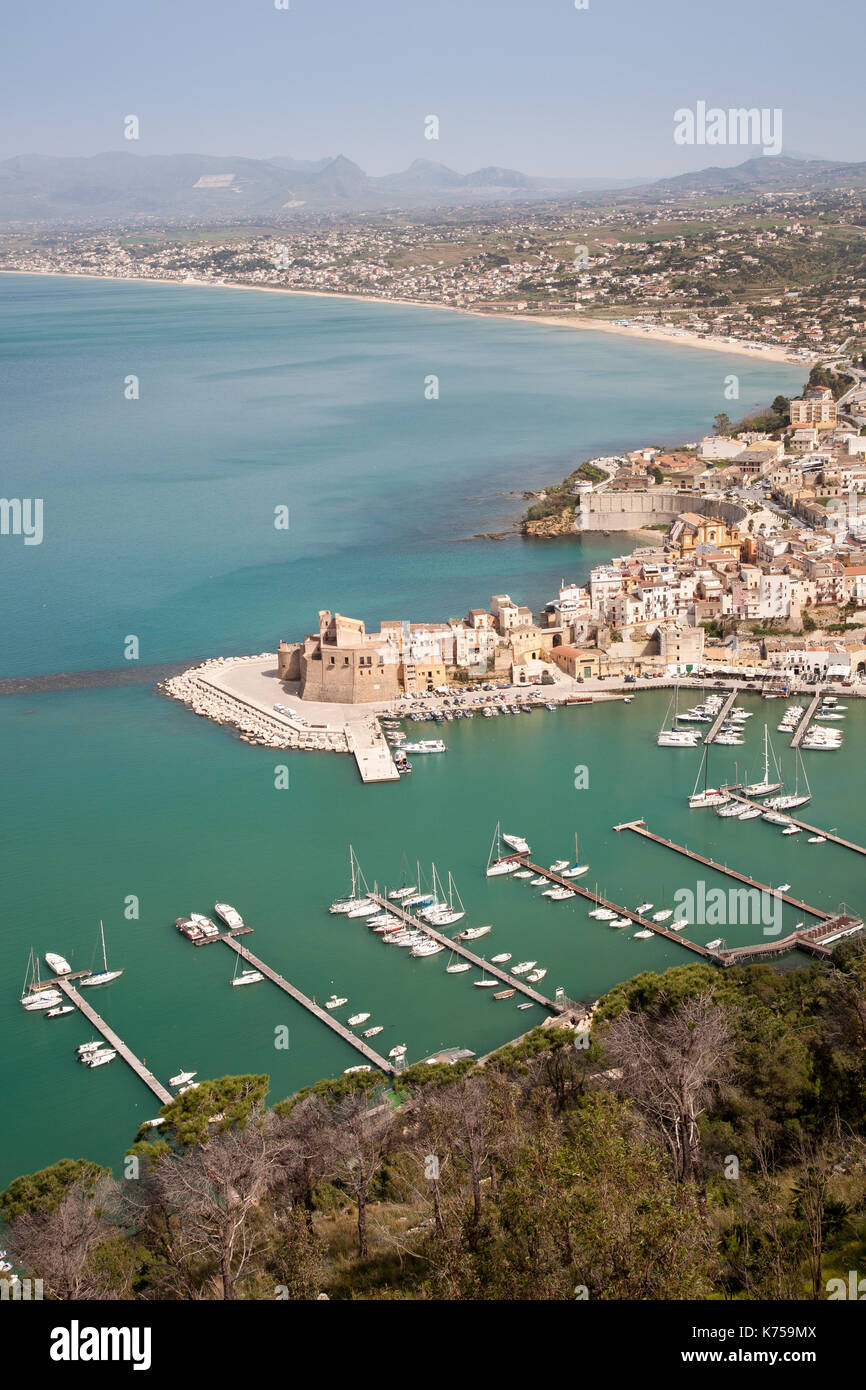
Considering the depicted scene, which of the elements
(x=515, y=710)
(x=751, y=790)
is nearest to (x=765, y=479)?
(x=515, y=710)

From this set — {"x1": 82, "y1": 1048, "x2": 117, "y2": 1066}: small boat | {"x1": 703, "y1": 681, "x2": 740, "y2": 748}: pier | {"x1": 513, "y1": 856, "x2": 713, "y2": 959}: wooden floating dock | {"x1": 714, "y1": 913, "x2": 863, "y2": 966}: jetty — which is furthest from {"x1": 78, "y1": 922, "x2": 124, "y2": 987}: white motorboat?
{"x1": 703, "y1": 681, "x2": 740, "y2": 748}: pier

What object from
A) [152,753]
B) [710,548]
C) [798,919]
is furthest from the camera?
[710,548]

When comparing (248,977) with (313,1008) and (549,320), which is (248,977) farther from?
(549,320)

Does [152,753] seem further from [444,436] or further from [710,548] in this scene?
[444,436]

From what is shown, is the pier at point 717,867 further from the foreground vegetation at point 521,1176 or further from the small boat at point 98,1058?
the small boat at point 98,1058

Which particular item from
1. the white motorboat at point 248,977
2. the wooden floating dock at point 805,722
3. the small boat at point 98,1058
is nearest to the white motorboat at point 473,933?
the white motorboat at point 248,977

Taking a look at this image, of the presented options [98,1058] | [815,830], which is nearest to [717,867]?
[815,830]
